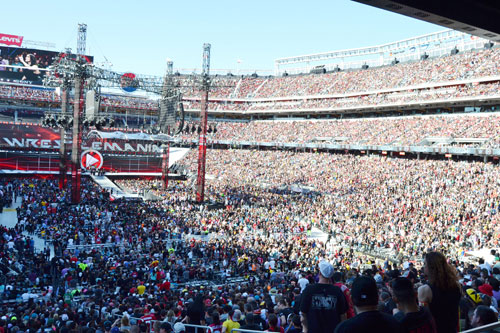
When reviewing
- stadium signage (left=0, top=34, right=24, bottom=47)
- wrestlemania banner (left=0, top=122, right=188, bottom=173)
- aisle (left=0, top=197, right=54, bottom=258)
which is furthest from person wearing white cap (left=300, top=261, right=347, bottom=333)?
stadium signage (left=0, top=34, right=24, bottom=47)

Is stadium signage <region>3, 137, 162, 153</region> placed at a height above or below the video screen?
below

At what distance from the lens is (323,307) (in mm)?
4016

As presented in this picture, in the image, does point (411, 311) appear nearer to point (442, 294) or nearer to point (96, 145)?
point (442, 294)

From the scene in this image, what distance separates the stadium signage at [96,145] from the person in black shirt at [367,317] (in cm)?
4767

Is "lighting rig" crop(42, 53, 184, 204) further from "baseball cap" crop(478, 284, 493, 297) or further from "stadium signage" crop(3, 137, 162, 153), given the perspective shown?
"baseball cap" crop(478, 284, 493, 297)

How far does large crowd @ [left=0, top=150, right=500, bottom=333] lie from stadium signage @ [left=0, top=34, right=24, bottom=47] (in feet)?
118

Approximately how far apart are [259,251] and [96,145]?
34.4 m

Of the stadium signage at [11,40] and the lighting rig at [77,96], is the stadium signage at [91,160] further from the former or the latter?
the stadium signage at [11,40]

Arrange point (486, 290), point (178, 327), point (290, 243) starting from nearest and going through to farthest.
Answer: point (178, 327) → point (486, 290) → point (290, 243)

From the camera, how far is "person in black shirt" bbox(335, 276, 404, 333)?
9.72 feet

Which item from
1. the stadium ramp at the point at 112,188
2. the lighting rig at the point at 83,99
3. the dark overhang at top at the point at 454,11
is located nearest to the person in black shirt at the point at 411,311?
the dark overhang at top at the point at 454,11

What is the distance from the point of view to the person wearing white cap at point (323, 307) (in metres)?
4.01

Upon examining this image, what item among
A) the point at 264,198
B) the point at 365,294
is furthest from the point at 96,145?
the point at 365,294

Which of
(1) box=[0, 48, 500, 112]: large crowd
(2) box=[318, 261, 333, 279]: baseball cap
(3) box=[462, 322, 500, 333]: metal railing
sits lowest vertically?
(3) box=[462, 322, 500, 333]: metal railing
